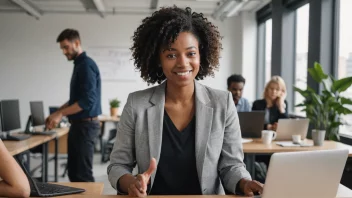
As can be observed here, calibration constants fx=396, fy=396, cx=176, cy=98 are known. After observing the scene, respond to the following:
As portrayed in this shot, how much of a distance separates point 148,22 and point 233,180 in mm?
726

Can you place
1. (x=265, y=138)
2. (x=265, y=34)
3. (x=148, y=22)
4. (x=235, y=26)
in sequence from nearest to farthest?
(x=148, y=22) → (x=265, y=138) → (x=265, y=34) → (x=235, y=26)

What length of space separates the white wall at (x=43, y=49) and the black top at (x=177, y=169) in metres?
6.68

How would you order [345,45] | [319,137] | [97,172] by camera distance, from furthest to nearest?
[97,172]
[345,45]
[319,137]

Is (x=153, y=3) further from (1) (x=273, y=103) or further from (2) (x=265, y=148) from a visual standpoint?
(2) (x=265, y=148)

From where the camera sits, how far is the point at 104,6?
7.76 meters

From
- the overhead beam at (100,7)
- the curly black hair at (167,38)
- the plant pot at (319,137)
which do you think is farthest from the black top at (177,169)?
the overhead beam at (100,7)

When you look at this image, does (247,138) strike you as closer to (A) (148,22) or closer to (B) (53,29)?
(A) (148,22)

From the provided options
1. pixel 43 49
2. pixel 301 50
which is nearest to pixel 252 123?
pixel 301 50

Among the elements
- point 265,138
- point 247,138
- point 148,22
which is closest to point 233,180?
point 148,22

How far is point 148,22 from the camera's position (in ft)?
5.41

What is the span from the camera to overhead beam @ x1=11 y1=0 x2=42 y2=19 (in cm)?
687

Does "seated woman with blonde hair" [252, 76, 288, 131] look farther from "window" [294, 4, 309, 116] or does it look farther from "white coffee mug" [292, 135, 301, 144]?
"window" [294, 4, 309, 116]

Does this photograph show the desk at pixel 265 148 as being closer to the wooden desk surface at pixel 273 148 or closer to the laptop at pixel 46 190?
the wooden desk surface at pixel 273 148

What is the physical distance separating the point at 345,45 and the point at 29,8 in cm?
545
